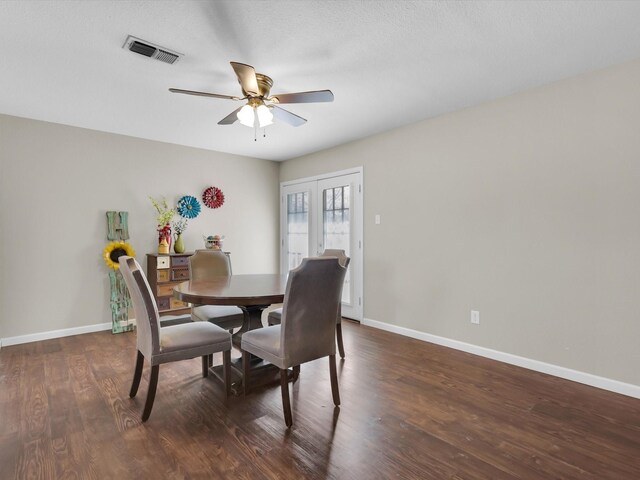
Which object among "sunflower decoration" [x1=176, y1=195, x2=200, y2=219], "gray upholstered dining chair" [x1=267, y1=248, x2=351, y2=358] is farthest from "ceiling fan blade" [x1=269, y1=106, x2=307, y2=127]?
"sunflower decoration" [x1=176, y1=195, x2=200, y2=219]

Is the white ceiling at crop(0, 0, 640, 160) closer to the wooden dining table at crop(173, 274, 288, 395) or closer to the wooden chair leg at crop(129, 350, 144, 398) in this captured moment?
the wooden dining table at crop(173, 274, 288, 395)

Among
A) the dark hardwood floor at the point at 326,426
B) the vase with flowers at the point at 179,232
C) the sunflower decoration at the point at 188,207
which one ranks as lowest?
the dark hardwood floor at the point at 326,426

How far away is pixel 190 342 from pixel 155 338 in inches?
8.4

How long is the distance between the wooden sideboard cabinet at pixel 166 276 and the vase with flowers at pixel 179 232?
0.16 m

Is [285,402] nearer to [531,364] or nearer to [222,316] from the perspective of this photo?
[222,316]

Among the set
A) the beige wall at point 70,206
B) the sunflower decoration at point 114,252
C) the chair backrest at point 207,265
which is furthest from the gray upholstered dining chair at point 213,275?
the beige wall at point 70,206

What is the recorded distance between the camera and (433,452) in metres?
1.76

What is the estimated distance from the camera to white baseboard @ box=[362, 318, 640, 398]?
242 centimetres

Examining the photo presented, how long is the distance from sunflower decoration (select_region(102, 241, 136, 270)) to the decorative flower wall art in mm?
1226

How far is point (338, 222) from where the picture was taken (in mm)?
4699

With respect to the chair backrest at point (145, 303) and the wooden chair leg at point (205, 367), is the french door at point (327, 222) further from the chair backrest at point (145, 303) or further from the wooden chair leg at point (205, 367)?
the chair backrest at point (145, 303)

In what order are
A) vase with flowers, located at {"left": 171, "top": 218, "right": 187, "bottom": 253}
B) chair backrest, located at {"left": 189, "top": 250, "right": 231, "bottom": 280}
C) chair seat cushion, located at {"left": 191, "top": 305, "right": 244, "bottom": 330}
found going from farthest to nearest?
vase with flowers, located at {"left": 171, "top": 218, "right": 187, "bottom": 253}, chair backrest, located at {"left": 189, "top": 250, "right": 231, "bottom": 280}, chair seat cushion, located at {"left": 191, "top": 305, "right": 244, "bottom": 330}

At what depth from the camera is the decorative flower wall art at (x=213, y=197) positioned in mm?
4844

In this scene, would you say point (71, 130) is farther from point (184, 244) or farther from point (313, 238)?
point (313, 238)
